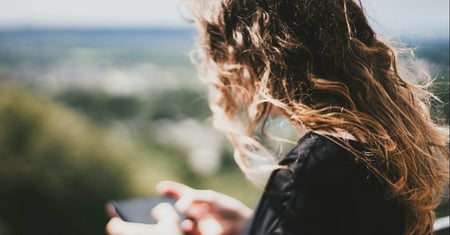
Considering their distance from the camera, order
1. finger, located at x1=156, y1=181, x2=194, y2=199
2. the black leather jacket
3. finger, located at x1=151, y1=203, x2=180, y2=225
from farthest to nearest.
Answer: finger, located at x1=156, y1=181, x2=194, y2=199, finger, located at x1=151, y1=203, x2=180, y2=225, the black leather jacket

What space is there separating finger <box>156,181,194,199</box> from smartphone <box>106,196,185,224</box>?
15 mm

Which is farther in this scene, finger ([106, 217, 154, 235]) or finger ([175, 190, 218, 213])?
finger ([175, 190, 218, 213])

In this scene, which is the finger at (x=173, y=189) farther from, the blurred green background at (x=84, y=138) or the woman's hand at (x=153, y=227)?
the blurred green background at (x=84, y=138)

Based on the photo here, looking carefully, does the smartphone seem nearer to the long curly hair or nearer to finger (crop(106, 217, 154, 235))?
finger (crop(106, 217, 154, 235))

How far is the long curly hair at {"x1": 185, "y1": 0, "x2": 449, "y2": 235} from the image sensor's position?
1261 mm

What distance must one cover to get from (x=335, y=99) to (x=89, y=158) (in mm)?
5999

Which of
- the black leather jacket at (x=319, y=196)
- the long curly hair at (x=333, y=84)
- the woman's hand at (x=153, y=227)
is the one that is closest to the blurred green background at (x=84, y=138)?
the long curly hair at (x=333, y=84)

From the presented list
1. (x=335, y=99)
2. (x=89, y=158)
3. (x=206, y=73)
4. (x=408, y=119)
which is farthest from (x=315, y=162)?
(x=89, y=158)

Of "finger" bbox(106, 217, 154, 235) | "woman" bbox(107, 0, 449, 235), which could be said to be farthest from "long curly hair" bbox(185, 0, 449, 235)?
"finger" bbox(106, 217, 154, 235)

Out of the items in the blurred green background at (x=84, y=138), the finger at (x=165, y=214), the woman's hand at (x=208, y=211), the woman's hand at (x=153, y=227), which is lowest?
Answer: the blurred green background at (x=84, y=138)

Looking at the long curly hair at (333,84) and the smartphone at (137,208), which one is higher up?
the long curly hair at (333,84)

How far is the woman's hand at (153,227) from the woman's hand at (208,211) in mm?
41

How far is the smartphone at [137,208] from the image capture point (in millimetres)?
1314

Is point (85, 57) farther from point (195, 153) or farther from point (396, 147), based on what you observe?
point (396, 147)
